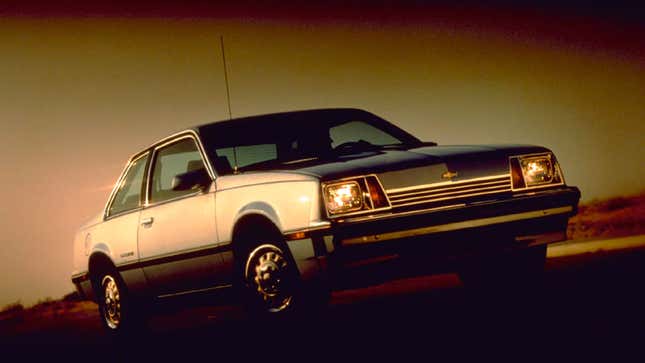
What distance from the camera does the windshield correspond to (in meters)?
7.79

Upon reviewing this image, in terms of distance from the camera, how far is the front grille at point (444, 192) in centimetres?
657

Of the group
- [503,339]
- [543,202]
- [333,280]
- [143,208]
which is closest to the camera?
[503,339]

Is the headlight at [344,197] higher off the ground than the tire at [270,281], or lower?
higher

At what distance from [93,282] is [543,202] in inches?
187

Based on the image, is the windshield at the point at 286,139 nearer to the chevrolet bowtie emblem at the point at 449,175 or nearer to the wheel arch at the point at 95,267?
the chevrolet bowtie emblem at the point at 449,175

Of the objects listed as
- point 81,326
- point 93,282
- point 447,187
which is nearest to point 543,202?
point 447,187

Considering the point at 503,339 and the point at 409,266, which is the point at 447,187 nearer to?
the point at 409,266

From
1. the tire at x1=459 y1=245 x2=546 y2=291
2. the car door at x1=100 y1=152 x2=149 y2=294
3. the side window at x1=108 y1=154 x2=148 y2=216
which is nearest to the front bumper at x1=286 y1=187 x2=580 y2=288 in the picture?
the tire at x1=459 y1=245 x2=546 y2=291

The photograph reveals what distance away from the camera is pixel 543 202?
6996mm

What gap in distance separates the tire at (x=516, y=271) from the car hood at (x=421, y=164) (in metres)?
0.71

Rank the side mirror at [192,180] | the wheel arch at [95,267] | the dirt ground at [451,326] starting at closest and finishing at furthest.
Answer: the dirt ground at [451,326] < the side mirror at [192,180] < the wheel arch at [95,267]

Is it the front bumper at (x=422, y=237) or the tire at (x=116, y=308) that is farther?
the tire at (x=116, y=308)

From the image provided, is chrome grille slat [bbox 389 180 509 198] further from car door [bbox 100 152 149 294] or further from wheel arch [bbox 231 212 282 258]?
car door [bbox 100 152 149 294]

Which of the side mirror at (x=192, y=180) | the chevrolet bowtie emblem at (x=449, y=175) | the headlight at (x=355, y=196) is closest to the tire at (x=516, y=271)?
the chevrolet bowtie emblem at (x=449, y=175)
